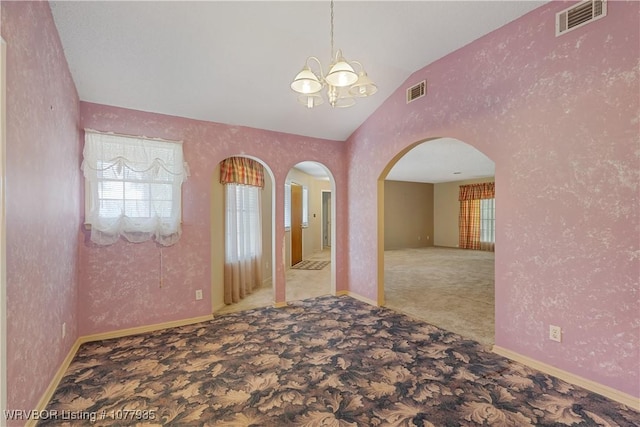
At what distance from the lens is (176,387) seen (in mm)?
2217

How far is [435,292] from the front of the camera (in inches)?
190

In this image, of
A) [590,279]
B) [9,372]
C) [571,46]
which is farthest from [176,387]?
[571,46]

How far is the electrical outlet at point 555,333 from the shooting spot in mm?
2298

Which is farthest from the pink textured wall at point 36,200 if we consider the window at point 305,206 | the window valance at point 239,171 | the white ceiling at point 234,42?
the window at point 305,206

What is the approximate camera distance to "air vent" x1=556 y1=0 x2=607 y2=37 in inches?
80.7

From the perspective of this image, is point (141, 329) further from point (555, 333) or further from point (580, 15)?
point (580, 15)

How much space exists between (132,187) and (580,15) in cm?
426

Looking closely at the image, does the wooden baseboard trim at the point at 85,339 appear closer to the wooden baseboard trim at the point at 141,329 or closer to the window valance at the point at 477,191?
the wooden baseboard trim at the point at 141,329

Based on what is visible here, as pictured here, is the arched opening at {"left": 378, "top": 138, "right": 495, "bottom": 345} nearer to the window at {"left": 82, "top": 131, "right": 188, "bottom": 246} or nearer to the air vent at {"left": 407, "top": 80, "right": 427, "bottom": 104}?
the air vent at {"left": 407, "top": 80, "right": 427, "bottom": 104}

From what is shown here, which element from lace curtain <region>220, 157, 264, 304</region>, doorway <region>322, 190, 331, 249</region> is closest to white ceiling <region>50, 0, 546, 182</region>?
lace curtain <region>220, 157, 264, 304</region>

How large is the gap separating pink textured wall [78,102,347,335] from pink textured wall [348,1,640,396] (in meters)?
2.45

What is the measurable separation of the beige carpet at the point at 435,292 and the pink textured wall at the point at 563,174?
2.73 feet

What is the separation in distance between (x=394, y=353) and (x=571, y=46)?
2.88m

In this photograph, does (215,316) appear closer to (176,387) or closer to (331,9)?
(176,387)
